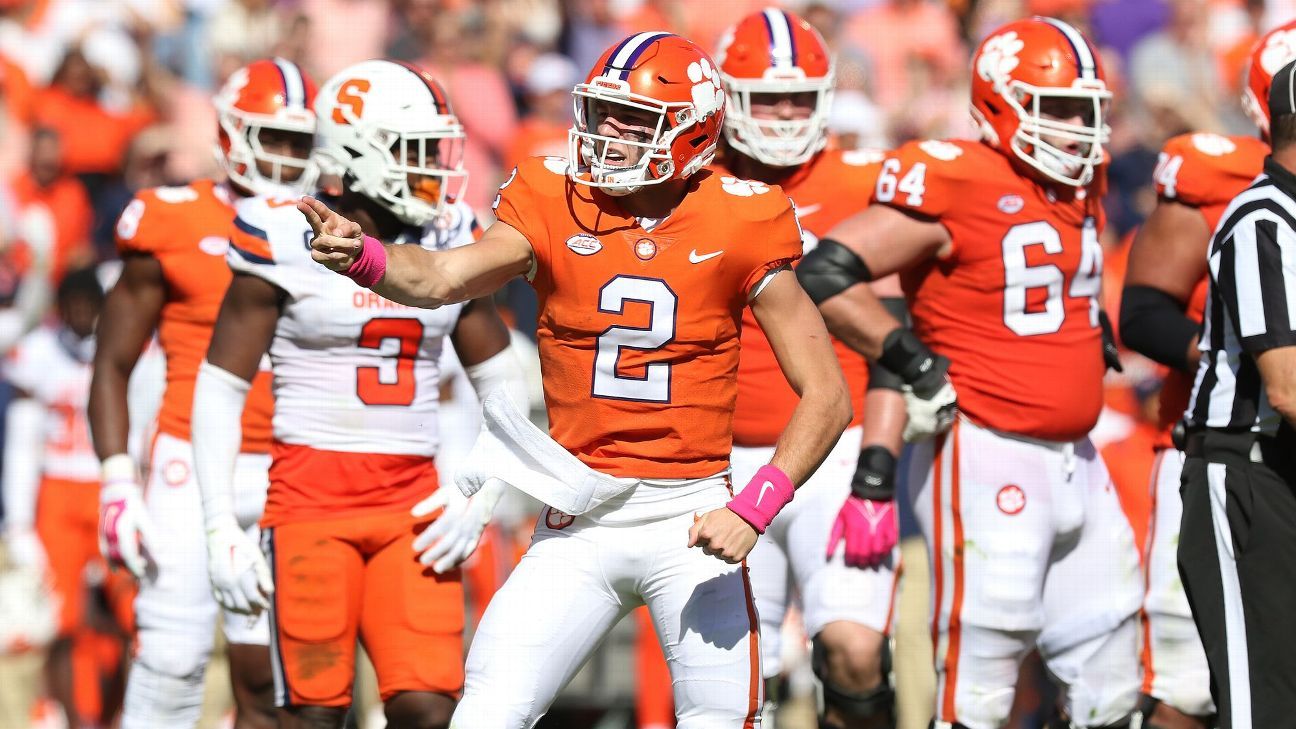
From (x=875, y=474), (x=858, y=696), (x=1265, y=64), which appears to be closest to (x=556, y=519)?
(x=875, y=474)

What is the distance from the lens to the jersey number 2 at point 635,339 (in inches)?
166

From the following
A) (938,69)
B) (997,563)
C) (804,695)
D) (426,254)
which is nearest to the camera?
(426,254)

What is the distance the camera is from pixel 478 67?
10.5 meters

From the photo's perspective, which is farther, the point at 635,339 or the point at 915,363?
the point at 915,363

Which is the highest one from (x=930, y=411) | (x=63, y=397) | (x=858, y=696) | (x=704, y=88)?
(x=704, y=88)

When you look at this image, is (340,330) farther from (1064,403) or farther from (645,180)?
(1064,403)

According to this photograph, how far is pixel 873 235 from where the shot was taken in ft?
17.3

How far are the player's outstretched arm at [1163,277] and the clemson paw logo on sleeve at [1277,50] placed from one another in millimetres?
457

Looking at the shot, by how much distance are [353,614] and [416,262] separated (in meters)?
1.29

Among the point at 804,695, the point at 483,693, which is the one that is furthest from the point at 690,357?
the point at 804,695

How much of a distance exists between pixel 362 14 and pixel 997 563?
6986 millimetres

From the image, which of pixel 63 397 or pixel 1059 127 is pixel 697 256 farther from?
pixel 63 397

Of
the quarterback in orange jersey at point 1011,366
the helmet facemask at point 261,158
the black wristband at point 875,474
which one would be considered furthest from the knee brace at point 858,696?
the helmet facemask at point 261,158

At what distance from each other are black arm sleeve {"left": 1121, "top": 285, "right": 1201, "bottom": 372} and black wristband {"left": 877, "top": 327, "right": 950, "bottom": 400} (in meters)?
0.60
